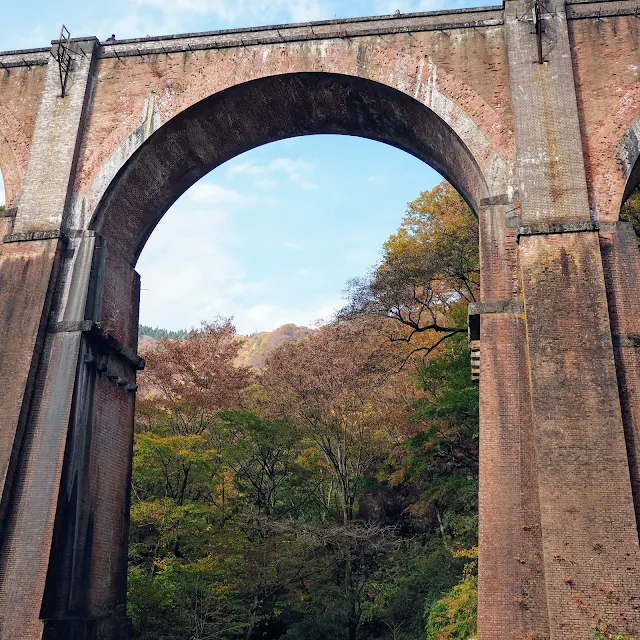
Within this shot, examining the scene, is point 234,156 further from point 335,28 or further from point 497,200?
point 497,200

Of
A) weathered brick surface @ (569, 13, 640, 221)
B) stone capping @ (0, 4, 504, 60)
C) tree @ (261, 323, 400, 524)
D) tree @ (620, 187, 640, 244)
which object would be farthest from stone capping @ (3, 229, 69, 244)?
tree @ (620, 187, 640, 244)

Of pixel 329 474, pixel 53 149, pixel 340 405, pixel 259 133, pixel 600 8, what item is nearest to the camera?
pixel 600 8

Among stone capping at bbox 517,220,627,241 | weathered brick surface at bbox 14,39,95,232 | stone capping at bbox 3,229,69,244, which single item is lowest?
A: stone capping at bbox 517,220,627,241

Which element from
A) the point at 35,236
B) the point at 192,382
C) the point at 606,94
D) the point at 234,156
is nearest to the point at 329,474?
the point at 192,382

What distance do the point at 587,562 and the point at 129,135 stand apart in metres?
9.44

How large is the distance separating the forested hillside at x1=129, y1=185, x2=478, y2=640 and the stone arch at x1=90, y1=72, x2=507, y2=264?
5.30m

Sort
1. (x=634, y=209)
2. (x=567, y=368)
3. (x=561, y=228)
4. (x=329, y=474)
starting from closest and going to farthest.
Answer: (x=567, y=368), (x=561, y=228), (x=634, y=209), (x=329, y=474)

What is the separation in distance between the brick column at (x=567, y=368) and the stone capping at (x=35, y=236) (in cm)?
708

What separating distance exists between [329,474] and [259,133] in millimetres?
11324

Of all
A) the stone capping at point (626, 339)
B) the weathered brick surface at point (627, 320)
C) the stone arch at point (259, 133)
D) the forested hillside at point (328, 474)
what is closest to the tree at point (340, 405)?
the forested hillside at point (328, 474)

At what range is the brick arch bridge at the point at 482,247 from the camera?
324 inches

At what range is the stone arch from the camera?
11.3m

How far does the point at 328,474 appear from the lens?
67.3ft

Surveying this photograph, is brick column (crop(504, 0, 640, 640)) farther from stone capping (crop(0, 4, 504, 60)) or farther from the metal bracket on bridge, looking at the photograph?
the metal bracket on bridge
